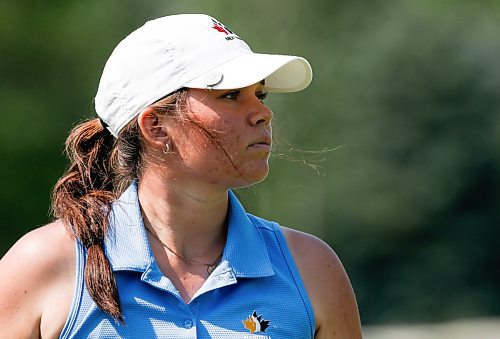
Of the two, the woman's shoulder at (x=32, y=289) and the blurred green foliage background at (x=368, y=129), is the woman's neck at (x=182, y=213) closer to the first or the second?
the woman's shoulder at (x=32, y=289)

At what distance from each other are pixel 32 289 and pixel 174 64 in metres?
0.67

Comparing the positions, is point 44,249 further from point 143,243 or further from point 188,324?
point 188,324

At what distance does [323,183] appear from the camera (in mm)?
10898

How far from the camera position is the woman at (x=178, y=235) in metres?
3.06

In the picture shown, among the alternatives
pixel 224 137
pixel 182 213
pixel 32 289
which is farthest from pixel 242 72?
pixel 32 289

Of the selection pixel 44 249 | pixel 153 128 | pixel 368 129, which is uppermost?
pixel 153 128

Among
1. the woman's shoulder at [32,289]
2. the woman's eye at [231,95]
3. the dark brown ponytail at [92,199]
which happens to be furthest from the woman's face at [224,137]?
the woman's shoulder at [32,289]

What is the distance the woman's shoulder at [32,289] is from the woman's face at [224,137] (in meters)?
0.41

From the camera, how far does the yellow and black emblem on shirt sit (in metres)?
3.11

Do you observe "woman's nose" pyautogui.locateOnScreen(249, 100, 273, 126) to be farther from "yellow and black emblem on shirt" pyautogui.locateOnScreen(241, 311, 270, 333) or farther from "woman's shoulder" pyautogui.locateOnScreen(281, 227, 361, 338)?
"yellow and black emblem on shirt" pyautogui.locateOnScreen(241, 311, 270, 333)

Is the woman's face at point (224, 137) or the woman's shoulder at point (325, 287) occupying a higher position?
the woman's face at point (224, 137)

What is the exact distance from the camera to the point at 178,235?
10.6 feet

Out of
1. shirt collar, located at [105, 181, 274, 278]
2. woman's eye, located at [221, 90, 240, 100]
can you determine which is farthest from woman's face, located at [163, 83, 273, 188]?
shirt collar, located at [105, 181, 274, 278]

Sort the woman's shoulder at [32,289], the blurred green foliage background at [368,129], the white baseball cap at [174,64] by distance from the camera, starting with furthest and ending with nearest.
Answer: the blurred green foliage background at [368,129], the white baseball cap at [174,64], the woman's shoulder at [32,289]
